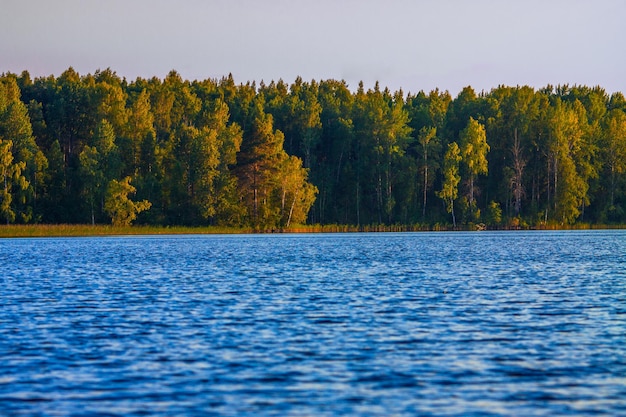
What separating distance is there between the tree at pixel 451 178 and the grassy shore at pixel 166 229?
433 cm

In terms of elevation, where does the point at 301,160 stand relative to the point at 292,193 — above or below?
above

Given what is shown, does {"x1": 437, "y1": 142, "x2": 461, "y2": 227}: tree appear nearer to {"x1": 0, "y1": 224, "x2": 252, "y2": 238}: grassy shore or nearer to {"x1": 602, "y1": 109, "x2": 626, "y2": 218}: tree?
{"x1": 602, "y1": 109, "x2": 626, "y2": 218}: tree

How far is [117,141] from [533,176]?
67578 millimetres

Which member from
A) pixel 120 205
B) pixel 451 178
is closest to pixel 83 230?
pixel 120 205

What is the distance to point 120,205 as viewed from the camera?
123m

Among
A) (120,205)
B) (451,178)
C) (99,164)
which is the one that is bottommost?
(120,205)

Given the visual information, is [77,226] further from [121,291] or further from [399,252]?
[121,291]

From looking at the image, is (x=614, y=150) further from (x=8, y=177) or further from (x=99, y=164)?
(x=8, y=177)

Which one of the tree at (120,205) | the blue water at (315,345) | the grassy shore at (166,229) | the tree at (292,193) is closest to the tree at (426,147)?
the grassy shore at (166,229)

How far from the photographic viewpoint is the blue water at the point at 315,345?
15.8 m

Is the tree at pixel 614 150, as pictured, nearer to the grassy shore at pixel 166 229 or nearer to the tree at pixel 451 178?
the grassy shore at pixel 166 229

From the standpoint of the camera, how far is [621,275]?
4444cm

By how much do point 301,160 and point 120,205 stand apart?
29.9 meters

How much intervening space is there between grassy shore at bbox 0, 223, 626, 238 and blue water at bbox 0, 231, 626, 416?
71.1 metres
